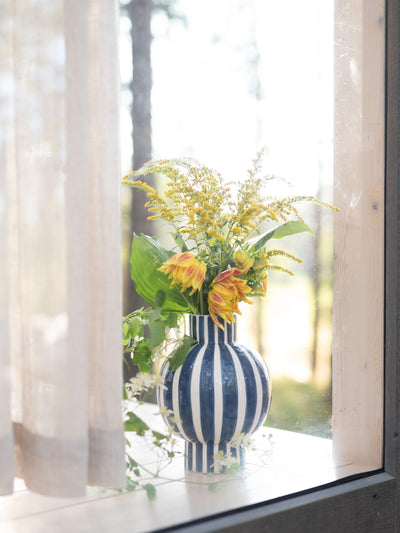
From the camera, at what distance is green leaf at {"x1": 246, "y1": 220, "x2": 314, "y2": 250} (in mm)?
1127

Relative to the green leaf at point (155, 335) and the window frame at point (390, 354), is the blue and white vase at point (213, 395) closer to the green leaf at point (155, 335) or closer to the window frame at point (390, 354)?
the green leaf at point (155, 335)

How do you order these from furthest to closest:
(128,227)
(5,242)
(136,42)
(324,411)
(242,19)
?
1. (128,227)
2. (136,42)
3. (242,19)
4. (324,411)
5. (5,242)

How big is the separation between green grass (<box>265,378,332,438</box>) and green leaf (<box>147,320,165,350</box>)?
0.45 m

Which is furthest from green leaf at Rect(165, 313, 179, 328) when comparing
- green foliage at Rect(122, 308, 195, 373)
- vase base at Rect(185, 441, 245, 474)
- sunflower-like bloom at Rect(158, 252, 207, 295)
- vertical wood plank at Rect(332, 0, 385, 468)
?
vertical wood plank at Rect(332, 0, 385, 468)

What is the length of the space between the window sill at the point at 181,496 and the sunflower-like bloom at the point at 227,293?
299 millimetres

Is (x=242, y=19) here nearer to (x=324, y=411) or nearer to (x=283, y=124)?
(x=283, y=124)

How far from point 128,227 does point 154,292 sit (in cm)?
106

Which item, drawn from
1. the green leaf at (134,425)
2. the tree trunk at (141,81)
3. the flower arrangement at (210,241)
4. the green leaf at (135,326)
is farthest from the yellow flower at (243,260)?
the tree trunk at (141,81)

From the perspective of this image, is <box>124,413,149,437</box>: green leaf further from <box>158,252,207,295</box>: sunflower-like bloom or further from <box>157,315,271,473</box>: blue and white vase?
<box>158,252,207,295</box>: sunflower-like bloom

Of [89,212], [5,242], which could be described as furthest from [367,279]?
[5,242]

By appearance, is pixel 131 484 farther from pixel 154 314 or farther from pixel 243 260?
pixel 243 260

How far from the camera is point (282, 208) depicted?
1.10 metres

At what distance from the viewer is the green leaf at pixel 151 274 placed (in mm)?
1118

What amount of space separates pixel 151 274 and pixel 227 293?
162 mm
